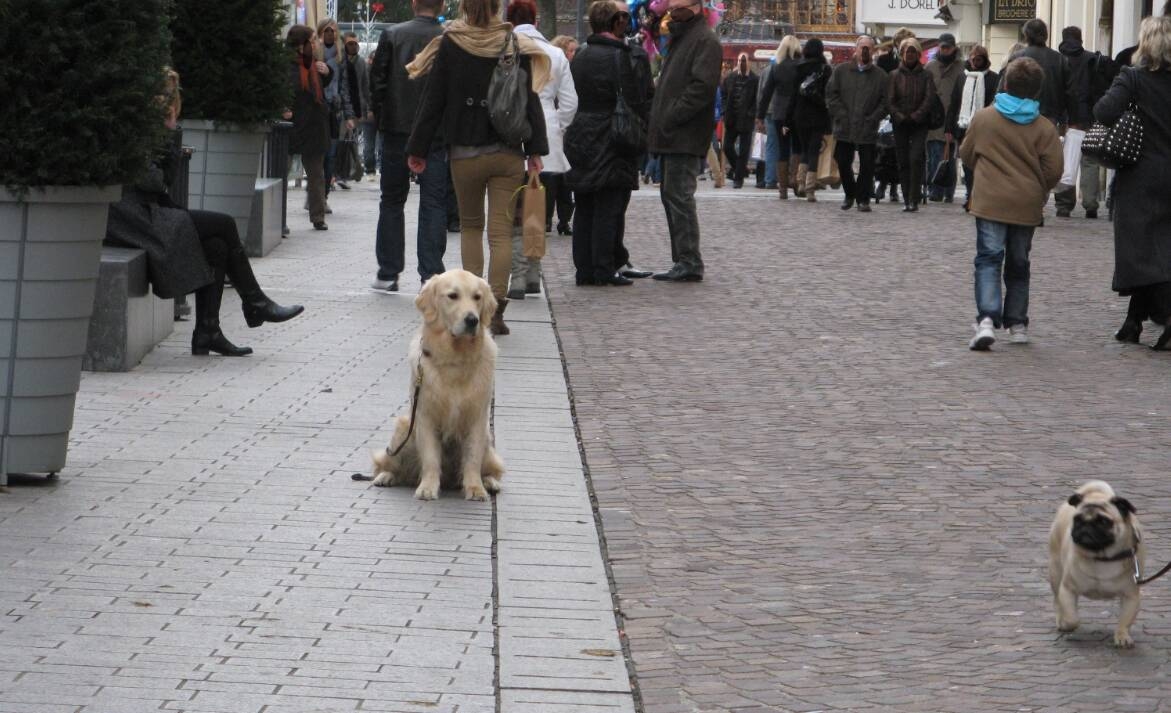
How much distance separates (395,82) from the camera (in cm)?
1317

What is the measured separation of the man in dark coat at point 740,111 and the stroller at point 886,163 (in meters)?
4.05

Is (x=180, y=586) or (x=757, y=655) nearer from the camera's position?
(x=757, y=655)

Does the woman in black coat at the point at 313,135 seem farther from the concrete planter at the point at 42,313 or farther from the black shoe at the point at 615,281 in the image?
the concrete planter at the point at 42,313

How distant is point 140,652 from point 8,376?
2.21 m

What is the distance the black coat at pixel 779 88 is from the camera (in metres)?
25.3

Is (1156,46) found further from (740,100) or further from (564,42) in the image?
(740,100)

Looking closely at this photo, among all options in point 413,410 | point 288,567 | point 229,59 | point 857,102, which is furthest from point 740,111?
point 288,567

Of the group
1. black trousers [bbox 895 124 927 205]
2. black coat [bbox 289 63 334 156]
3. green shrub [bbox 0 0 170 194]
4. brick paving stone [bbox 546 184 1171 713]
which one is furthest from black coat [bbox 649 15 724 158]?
black trousers [bbox 895 124 927 205]

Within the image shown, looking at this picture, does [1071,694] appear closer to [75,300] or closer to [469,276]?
[469,276]

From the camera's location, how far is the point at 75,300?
703cm

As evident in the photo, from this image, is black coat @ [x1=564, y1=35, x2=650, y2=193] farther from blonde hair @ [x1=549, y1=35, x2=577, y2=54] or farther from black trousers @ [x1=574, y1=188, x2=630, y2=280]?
blonde hair @ [x1=549, y1=35, x2=577, y2=54]

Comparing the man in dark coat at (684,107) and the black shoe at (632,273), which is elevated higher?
the man in dark coat at (684,107)

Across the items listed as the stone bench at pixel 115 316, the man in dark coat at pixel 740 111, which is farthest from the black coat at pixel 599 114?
the man in dark coat at pixel 740 111

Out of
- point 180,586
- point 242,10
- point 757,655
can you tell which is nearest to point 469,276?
point 180,586
